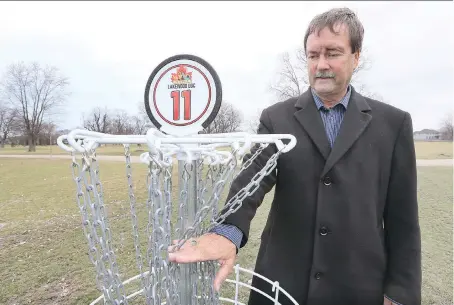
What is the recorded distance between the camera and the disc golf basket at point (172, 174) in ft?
2.93

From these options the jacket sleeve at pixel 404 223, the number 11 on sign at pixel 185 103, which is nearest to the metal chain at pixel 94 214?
the number 11 on sign at pixel 185 103

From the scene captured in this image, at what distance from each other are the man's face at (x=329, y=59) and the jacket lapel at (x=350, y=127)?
11cm

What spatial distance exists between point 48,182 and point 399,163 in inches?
190

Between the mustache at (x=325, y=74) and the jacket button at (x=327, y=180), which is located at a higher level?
the mustache at (x=325, y=74)

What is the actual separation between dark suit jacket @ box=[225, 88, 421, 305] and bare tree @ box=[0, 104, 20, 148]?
315 cm

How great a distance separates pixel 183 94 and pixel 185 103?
30mm

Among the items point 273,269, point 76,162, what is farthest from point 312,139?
point 76,162

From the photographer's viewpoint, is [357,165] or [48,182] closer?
[357,165]

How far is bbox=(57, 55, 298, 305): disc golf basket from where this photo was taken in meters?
0.89

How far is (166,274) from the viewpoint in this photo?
95cm

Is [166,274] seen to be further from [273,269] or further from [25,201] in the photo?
[25,201]

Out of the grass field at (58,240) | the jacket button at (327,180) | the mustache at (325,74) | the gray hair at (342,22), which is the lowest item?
the grass field at (58,240)

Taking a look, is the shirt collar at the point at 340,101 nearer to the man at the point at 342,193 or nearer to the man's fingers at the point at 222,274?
the man at the point at 342,193

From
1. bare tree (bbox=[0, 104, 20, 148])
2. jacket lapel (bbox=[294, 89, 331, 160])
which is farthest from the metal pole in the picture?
bare tree (bbox=[0, 104, 20, 148])
